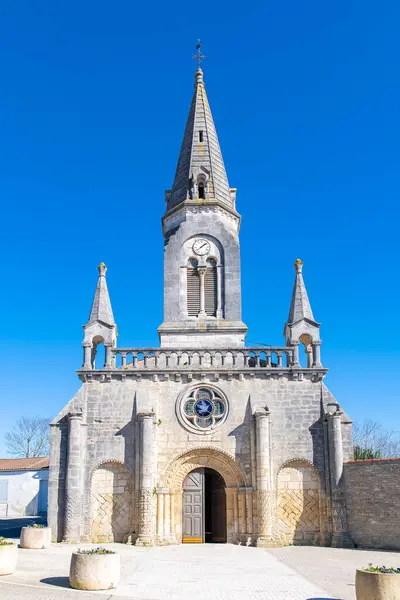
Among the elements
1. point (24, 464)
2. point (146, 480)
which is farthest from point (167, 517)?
point (24, 464)

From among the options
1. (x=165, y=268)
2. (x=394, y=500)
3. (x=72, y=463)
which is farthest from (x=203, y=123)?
(x=394, y=500)

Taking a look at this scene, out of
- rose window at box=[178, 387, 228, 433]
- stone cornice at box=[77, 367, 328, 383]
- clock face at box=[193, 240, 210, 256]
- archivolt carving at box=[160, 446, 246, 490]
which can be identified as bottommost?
archivolt carving at box=[160, 446, 246, 490]

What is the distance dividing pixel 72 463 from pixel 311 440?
8889mm

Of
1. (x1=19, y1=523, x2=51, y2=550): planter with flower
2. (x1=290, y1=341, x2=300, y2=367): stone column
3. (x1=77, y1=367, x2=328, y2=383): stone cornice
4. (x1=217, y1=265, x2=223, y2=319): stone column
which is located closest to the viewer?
(x1=19, y1=523, x2=51, y2=550): planter with flower

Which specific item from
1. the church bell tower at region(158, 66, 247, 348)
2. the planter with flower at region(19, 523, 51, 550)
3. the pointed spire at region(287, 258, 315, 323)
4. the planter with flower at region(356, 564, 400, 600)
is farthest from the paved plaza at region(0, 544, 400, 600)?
the pointed spire at region(287, 258, 315, 323)

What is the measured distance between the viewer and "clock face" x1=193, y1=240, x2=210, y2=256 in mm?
26906

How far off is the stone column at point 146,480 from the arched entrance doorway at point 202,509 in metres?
1.56

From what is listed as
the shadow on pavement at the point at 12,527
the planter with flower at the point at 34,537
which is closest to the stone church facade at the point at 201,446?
the planter with flower at the point at 34,537

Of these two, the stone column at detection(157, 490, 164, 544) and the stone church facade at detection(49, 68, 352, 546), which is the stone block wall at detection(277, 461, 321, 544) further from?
the stone column at detection(157, 490, 164, 544)

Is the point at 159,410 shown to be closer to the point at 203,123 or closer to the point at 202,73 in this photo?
the point at 203,123

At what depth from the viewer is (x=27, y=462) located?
50.1 m

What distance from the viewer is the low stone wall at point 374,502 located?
20.3 m

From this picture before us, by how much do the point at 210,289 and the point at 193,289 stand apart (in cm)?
76

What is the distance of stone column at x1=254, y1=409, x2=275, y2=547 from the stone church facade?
0.04 meters
